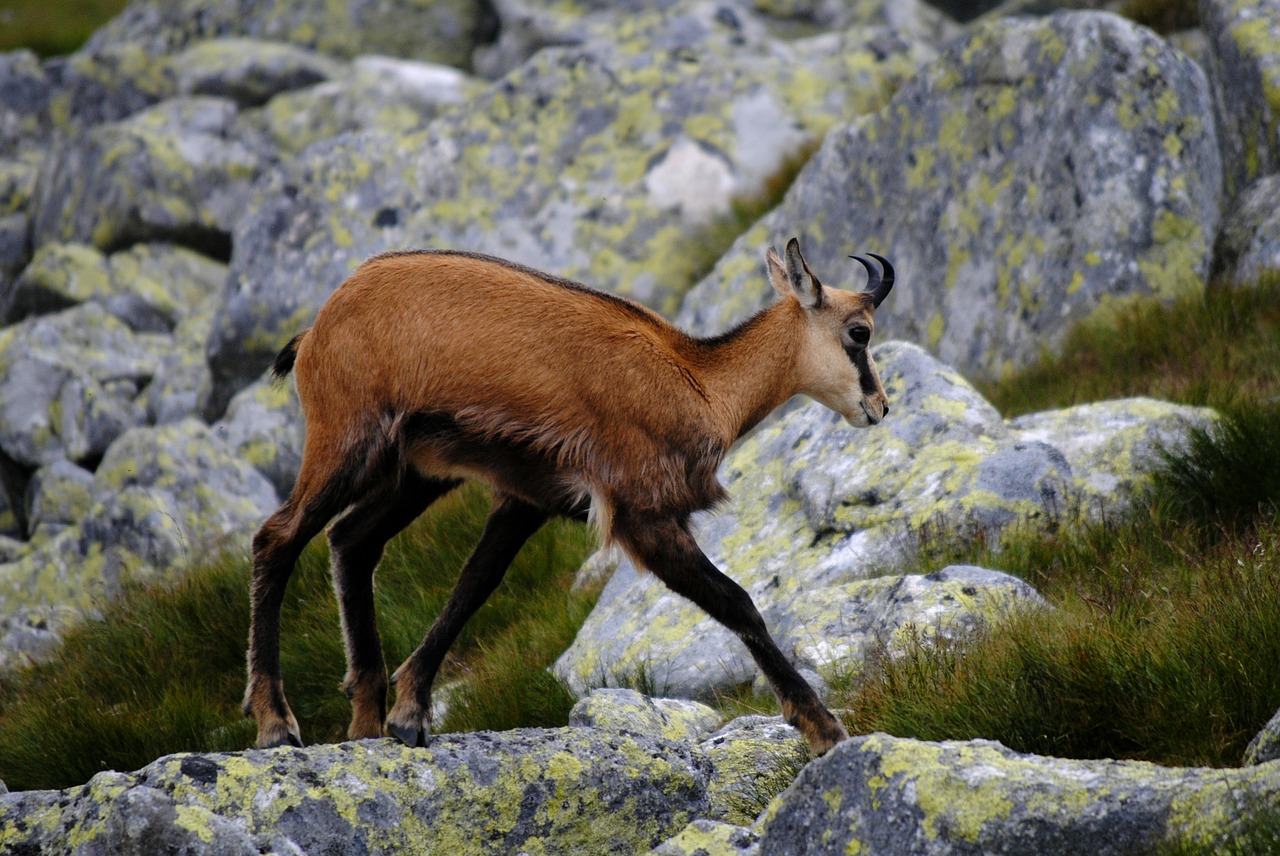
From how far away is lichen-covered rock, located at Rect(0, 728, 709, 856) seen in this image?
3947 mm

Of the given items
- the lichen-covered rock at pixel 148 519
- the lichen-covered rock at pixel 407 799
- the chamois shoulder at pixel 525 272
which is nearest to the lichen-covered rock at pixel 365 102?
the lichen-covered rock at pixel 148 519

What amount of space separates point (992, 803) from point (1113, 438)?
13.3 feet

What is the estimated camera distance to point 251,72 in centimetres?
2017

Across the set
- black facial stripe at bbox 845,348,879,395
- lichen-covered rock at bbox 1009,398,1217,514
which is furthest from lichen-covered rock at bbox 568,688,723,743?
lichen-covered rock at bbox 1009,398,1217,514

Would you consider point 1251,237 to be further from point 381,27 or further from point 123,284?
point 381,27

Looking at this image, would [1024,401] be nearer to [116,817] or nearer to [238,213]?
[116,817]

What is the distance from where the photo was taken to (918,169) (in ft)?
35.8

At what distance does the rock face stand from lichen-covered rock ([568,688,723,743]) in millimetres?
21

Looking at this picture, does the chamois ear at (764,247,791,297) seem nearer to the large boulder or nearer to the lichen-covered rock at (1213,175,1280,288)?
the large boulder

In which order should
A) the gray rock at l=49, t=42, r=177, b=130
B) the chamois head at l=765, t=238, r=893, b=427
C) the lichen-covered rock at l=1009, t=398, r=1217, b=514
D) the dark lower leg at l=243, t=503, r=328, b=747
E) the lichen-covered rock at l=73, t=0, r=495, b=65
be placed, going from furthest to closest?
the lichen-covered rock at l=73, t=0, r=495, b=65
the gray rock at l=49, t=42, r=177, b=130
the lichen-covered rock at l=1009, t=398, r=1217, b=514
the chamois head at l=765, t=238, r=893, b=427
the dark lower leg at l=243, t=503, r=328, b=747

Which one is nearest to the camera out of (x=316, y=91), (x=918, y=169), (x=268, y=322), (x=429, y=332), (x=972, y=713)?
(x=972, y=713)

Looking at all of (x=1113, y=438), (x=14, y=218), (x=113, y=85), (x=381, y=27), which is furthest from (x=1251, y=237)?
(x=113, y=85)

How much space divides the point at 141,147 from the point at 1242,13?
13.3 meters

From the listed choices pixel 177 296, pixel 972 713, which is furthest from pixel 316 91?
pixel 972 713
